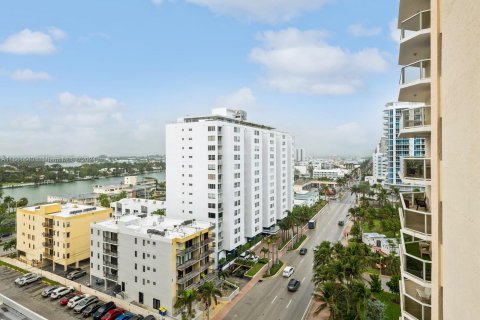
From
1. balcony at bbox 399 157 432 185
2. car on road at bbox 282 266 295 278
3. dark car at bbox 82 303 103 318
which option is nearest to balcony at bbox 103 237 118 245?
dark car at bbox 82 303 103 318

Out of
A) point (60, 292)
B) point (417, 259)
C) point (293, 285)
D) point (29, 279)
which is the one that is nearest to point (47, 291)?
point (60, 292)

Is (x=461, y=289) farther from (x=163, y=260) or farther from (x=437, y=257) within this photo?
(x=163, y=260)

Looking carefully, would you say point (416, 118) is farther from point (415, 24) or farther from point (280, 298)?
point (280, 298)

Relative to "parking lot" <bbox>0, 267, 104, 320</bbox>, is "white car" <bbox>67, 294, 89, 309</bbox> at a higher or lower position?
higher

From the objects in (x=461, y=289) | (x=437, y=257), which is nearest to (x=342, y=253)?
(x=437, y=257)

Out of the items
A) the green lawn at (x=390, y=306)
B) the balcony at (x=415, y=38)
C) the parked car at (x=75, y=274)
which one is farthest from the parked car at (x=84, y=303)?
the balcony at (x=415, y=38)

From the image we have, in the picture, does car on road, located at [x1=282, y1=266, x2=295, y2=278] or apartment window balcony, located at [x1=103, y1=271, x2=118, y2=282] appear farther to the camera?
car on road, located at [x1=282, y1=266, x2=295, y2=278]

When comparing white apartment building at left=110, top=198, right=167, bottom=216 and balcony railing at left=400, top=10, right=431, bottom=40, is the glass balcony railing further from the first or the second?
white apartment building at left=110, top=198, right=167, bottom=216

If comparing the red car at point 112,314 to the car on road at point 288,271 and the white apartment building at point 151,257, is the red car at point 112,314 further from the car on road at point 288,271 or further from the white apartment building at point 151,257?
the car on road at point 288,271
